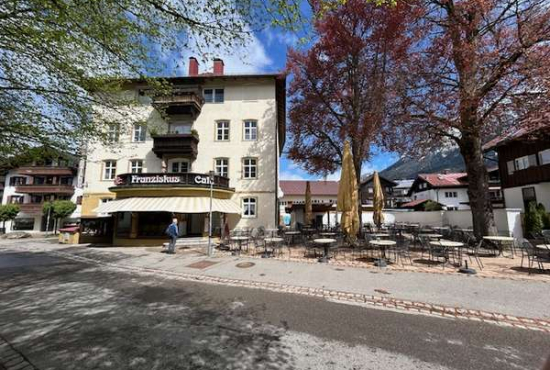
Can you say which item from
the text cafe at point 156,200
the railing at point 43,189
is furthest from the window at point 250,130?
the railing at point 43,189

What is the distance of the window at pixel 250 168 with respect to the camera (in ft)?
67.4

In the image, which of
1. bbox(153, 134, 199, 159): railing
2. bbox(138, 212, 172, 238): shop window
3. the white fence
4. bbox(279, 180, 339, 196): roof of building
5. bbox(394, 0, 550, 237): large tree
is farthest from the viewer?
bbox(279, 180, 339, 196): roof of building

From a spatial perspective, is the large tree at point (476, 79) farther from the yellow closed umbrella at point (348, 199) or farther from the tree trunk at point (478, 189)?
the yellow closed umbrella at point (348, 199)

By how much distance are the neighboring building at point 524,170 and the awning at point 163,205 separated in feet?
69.7

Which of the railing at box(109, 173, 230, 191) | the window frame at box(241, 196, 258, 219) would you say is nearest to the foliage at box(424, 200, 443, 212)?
the window frame at box(241, 196, 258, 219)

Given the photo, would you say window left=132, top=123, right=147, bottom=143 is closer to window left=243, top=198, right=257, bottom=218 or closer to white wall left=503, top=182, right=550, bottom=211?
window left=243, top=198, right=257, bottom=218

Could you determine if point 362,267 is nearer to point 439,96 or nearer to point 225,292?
point 225,292

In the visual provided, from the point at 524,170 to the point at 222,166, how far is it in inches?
1031

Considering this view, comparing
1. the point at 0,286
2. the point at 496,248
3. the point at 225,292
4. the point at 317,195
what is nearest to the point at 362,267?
the point at 225,292

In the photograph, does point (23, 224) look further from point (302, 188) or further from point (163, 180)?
point (302, 188)

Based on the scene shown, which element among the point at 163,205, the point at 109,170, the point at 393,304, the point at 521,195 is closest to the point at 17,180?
the point at 109,170

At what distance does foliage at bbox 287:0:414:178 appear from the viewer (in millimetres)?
13719

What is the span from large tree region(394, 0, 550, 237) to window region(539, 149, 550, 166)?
468 inches

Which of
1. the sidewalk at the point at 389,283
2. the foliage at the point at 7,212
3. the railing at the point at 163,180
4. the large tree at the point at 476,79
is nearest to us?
the sidewalk at the point at 389,283
